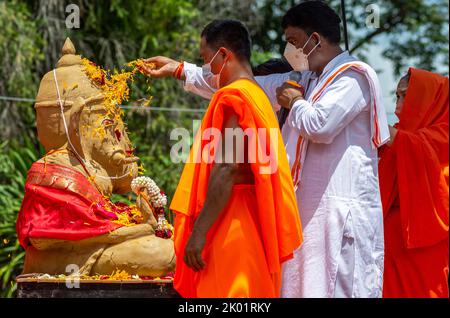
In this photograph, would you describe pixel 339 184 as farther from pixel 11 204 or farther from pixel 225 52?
pixel 11 204

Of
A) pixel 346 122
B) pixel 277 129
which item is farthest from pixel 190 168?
pixel 346 122

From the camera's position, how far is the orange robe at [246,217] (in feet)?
15.8

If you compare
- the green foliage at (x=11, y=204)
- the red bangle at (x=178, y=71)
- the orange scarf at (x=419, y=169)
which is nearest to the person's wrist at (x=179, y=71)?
the red bangle at (x=178, y=71)

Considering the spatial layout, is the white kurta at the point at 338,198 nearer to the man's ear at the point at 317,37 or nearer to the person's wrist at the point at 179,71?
the man's ear at the point at 317,37

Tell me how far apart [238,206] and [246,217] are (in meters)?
0.07

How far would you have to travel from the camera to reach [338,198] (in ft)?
16.8

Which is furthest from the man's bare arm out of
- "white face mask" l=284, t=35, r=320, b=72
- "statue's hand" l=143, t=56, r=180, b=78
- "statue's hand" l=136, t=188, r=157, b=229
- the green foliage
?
the green foliage

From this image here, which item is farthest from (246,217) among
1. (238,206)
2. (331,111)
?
(331,111)

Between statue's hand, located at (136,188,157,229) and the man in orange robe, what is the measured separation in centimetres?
165

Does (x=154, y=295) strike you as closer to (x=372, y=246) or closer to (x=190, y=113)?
(x=372, y=246)

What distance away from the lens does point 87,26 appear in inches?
540

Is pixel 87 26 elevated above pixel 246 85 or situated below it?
below

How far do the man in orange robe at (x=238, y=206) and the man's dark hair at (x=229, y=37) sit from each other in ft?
0.84

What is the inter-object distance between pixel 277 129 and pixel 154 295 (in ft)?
5.98
